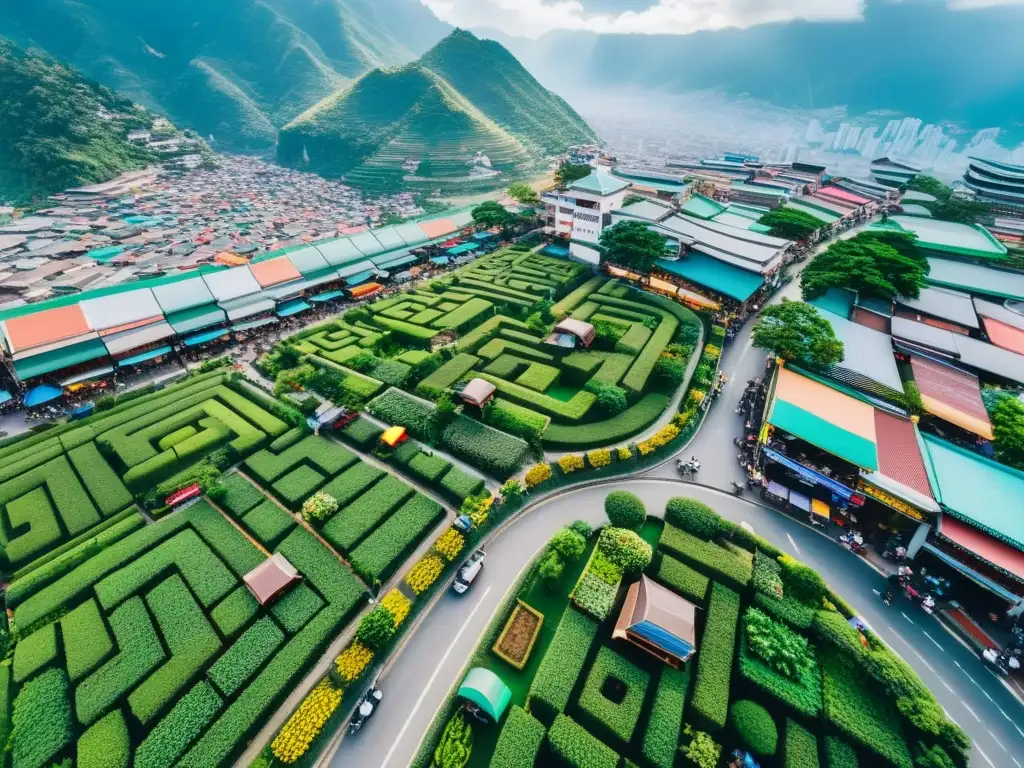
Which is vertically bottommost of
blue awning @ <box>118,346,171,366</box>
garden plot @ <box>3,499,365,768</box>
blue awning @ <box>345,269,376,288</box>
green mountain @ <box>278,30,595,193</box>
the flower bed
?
garden plot @ <box>3,499,365,768</box>

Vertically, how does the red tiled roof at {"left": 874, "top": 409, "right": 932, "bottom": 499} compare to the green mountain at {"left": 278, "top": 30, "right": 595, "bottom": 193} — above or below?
below

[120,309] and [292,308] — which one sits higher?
[292,308]

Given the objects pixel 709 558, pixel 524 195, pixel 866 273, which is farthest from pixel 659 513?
pixel 524 195

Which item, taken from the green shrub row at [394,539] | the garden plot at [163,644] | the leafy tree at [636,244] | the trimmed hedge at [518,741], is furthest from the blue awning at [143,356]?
the leafy tree at [636,244]

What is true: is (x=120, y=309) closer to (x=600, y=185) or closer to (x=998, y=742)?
(x=600, y=185)

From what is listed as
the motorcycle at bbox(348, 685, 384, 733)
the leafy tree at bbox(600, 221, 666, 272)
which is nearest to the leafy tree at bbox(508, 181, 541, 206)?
the leafy tree at bbox(600, 221, 666, 272)

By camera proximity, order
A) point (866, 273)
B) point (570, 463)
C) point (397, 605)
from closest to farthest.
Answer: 1. point (397, 605)
2. point (570, 463)
3. point (866, 273)

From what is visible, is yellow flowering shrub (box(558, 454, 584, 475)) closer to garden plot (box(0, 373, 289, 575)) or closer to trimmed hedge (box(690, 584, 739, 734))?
trimmed hedge (box(690, 584, 739, 734))
